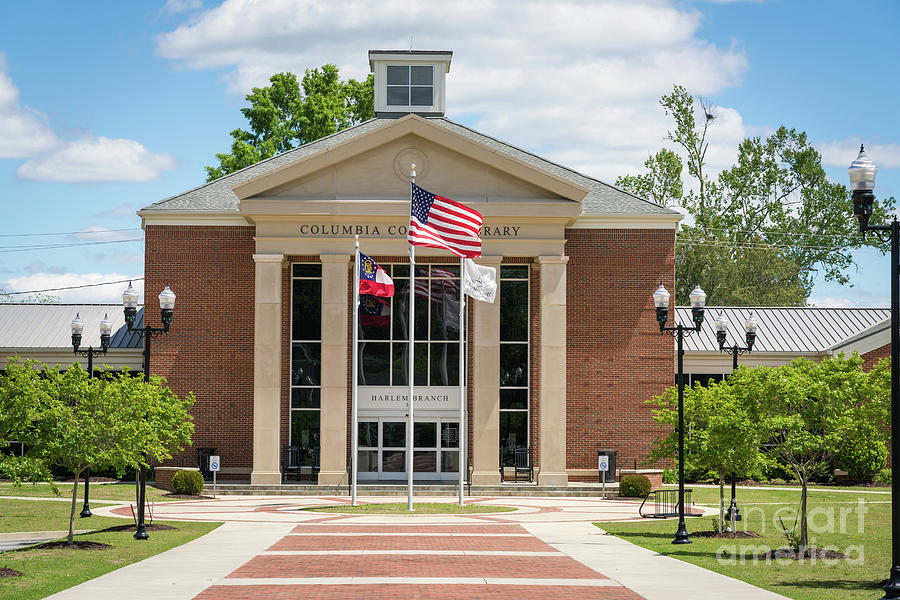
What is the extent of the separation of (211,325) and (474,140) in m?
11.7

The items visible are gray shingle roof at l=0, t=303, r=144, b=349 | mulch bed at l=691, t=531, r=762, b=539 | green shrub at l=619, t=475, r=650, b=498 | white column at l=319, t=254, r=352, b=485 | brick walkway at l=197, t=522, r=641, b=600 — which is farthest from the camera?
gray shingle roof at l=0, t=303, r=144, b=349

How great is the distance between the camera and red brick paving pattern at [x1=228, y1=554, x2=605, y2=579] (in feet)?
53.1

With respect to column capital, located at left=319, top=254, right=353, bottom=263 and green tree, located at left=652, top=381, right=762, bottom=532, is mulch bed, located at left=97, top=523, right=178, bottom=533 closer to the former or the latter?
green tree, located at left=652, top=381, right=762, bottom=532

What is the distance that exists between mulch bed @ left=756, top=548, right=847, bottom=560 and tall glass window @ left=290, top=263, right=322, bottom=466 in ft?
70.8

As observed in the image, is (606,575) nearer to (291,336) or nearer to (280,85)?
(291,336)

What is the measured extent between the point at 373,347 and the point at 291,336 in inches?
Result: 119

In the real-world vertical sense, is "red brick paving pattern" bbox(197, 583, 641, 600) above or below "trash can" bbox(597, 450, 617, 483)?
above

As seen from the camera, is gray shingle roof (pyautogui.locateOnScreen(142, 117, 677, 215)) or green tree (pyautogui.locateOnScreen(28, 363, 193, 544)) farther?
gray shingle roof (pyautogui.locateOnScreen(142, 117, 677, 215))

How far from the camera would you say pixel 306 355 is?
38938 mm

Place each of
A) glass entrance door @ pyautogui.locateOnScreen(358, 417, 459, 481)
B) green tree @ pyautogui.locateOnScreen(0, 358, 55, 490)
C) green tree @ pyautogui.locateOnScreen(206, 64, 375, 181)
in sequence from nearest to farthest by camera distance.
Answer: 1. green tree @ pyautogui.locateOnScreen(0, 358, 55, 490)
2. glass entrance door @ pyautogui.locateOnScreen(358, 417, 459, 481)
3. green tree @ pyautogui.locateOnScreen(206, 64, 375, 181)

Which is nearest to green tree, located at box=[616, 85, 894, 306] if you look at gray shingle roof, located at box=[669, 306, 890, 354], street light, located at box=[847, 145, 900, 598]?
gray shingle roof, located at box=[669, 306, 890, 354]

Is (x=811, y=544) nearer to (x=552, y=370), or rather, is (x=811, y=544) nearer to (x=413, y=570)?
(x=413, y=570)

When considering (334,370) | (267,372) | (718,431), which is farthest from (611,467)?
(718,431)

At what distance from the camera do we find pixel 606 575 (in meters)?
16.3
